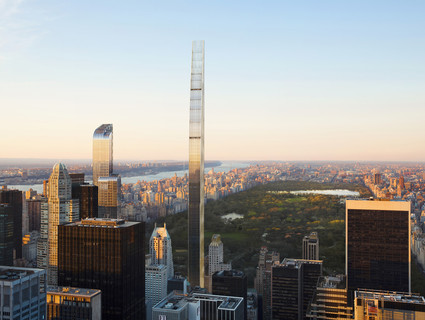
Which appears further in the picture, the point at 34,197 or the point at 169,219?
the point at 169,219

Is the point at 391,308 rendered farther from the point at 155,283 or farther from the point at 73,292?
the point at 155,283

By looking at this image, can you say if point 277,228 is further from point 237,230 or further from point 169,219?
point 169,219

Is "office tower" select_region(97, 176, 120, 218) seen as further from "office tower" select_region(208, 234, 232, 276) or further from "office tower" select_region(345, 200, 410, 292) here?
"office tower" select_region(345, 200, 410, 292)

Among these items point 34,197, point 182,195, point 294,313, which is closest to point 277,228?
point 182,195

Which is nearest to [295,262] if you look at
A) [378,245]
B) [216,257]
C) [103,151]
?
[378,245]

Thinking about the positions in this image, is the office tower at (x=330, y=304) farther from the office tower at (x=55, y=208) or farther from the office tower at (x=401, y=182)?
the office tower at (x=55, y=208)

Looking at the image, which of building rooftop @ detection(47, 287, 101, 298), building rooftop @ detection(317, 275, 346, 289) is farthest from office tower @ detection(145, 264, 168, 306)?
building rooftop @ detection(317, 275, 346, 289)
